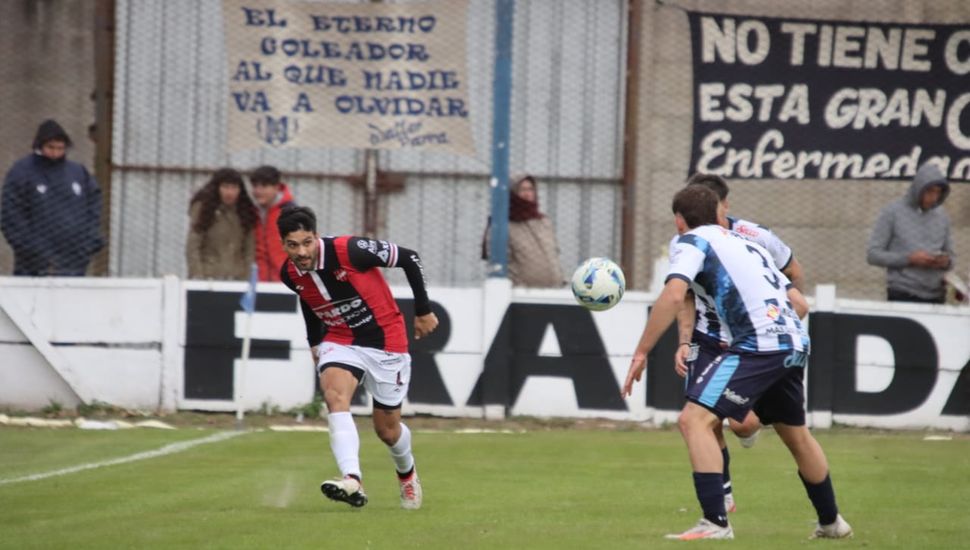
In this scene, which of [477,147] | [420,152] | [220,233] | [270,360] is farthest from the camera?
[477,147]

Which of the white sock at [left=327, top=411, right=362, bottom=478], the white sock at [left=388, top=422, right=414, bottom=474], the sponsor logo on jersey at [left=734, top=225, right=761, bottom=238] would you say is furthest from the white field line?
the sponsor logo on jersey at [left=734, top=225, right=761, bottom=238]

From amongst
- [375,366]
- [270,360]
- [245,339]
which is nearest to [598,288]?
[375,366]

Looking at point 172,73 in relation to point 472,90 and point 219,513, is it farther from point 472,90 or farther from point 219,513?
point 219,513

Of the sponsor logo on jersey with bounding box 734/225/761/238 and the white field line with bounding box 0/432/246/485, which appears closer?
the sponsor logo on jersey with bounding box 734/225/761/238

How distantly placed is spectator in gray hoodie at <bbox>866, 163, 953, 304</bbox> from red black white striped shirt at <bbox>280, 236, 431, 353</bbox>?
6031 mm

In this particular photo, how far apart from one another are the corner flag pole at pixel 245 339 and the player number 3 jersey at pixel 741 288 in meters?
6.32

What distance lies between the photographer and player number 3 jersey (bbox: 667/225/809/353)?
6.92m

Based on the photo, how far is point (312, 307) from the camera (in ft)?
28.3

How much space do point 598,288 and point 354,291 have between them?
53.4 inches

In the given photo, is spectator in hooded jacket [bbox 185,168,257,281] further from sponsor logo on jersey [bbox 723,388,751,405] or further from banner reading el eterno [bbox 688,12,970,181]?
sponsor logo on jersey [bbox 723,388,751,405]

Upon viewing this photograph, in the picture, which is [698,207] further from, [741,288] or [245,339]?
[245,339]

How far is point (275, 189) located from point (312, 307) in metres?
4.96

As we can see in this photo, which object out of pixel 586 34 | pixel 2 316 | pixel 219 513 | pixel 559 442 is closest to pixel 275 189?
pixel 2 316

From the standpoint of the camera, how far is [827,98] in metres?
13.8
